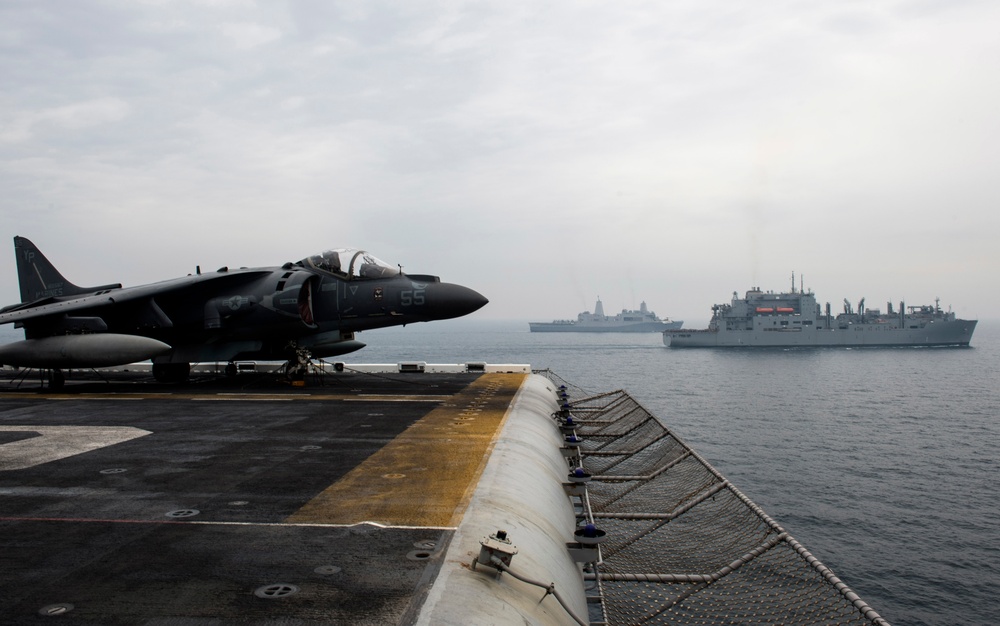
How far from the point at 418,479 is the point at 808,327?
13368 cm

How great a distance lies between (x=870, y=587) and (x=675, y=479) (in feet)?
19.1

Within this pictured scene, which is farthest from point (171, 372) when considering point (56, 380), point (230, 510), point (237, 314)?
point (230, 510)

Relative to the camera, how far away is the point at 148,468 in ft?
34.8

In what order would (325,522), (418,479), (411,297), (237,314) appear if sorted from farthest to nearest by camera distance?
(237,314), (411,297), (418,479), (325,522)

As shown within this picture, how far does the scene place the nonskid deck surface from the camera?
552 centimetres

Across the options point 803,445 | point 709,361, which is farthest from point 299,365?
point 709,361

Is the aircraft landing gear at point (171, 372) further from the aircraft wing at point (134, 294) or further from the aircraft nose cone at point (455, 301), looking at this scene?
the aircraft nose cone at point (455, 301)

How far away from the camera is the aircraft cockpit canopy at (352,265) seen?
22578mm

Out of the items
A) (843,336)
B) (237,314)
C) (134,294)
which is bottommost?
(843,336)

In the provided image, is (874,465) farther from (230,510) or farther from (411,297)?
(230,510)

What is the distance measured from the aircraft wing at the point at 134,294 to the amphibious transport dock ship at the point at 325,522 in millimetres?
5591

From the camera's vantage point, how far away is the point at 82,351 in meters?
21.2

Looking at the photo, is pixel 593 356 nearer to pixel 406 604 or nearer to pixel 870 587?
pixel 870 587

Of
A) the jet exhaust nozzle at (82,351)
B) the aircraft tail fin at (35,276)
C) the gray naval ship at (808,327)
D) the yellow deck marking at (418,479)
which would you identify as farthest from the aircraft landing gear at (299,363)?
the gray naval ship at (808,327)
